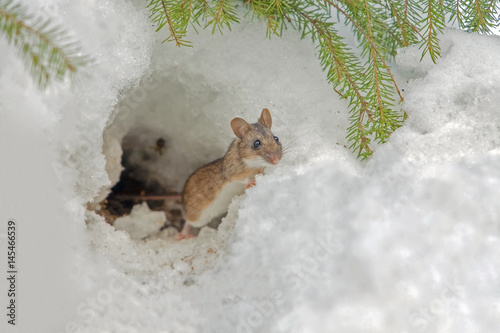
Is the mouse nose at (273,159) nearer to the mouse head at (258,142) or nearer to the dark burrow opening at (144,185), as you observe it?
the mouse head at (258,142)

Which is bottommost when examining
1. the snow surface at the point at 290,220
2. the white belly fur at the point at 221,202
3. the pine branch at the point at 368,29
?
the white belly fur at the point at 221,202

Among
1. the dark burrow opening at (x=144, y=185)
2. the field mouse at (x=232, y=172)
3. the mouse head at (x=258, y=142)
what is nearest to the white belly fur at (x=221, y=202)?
the field mouse at (x=232, y=172)

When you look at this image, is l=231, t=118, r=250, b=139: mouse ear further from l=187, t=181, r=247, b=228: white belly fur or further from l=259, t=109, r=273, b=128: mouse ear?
l=187, t=181, r=247, b=228: white belly fur

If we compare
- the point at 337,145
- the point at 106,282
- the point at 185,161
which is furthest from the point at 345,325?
the point at 185,161

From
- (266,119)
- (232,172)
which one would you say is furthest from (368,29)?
(232,172)

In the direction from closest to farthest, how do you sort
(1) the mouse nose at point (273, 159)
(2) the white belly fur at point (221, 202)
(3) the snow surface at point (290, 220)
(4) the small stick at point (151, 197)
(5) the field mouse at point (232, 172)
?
(3) the snow surface at point (290, 220) → (1) the mouse nose at point (273, 159) → (5) the field mouse at point (232, 172) → (2) the white belly fur at point (221, 202) → (4) the small stick at point (151, 197)

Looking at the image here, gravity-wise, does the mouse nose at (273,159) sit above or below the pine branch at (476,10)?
below

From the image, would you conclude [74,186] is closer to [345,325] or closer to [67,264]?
[67,264]
